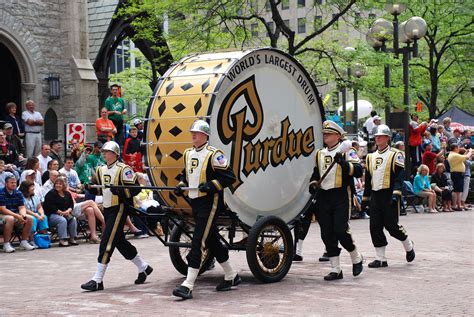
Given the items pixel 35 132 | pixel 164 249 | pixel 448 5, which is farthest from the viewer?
pixel 448 5

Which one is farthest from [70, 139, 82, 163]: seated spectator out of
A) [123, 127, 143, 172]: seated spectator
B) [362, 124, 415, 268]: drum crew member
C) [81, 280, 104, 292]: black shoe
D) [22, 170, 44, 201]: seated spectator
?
[81, 280, 104, 292]: black shoe

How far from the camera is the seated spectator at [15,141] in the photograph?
2003 cm

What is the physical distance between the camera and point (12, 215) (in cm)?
1683

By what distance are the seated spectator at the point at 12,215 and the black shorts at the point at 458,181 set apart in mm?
14365

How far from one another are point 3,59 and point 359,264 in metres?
16.5

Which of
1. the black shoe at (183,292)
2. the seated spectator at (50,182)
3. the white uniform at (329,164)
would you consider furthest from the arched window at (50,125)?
the black shoe at (183,292)

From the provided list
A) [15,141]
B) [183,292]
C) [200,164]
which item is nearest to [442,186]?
[15,141]

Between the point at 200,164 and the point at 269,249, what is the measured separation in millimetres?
1553

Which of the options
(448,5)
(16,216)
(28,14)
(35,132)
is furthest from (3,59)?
(448,5)

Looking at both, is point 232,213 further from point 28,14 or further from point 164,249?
point 28,14

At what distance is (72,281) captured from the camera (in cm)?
1230

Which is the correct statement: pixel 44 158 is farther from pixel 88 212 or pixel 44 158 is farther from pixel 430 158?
pixel 430 158

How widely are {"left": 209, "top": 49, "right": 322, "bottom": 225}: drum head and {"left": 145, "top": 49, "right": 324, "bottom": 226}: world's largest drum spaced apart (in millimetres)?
13

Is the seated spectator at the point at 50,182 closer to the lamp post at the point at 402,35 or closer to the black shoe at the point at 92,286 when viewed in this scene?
the black shoe at the point at 92,286
